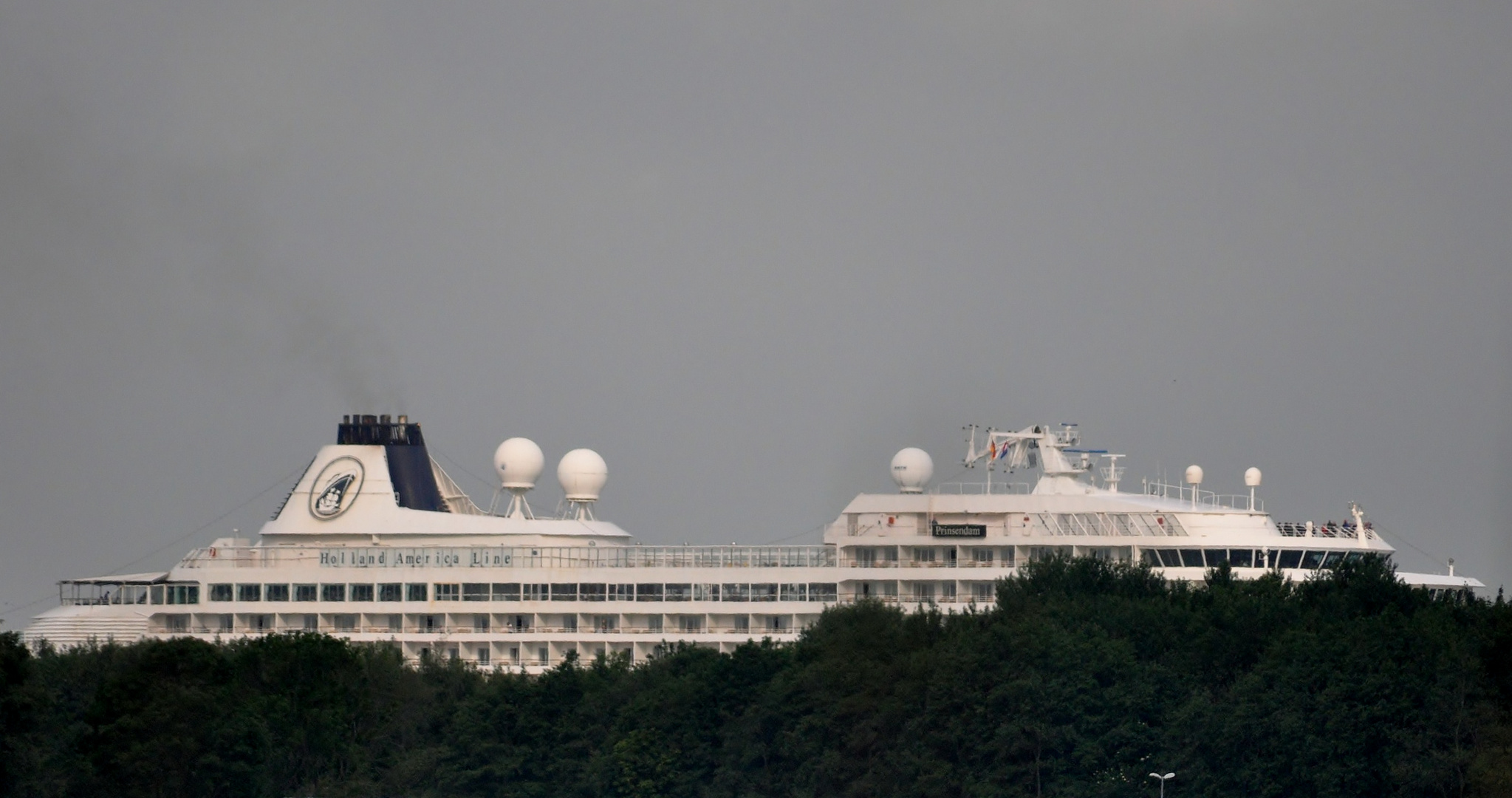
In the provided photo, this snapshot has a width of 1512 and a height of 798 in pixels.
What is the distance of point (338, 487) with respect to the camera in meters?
135

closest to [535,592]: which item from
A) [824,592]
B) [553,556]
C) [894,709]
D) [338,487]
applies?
[553,556]

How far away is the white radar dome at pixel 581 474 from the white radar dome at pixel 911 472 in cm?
1486

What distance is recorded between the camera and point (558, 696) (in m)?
113

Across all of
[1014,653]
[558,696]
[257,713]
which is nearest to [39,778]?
[257,713]

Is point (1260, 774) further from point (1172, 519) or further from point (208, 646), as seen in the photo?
point (208, 646)

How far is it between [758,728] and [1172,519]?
26.1 meters

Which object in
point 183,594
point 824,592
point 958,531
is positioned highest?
point 958,531

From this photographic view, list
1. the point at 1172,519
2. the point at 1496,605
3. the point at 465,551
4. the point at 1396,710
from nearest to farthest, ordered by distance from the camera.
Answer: the point at 1396,710
the point at 1496,605
the point at 1172,519
the point at 465,551

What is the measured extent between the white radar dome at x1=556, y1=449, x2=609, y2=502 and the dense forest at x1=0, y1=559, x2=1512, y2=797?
17.0 metres

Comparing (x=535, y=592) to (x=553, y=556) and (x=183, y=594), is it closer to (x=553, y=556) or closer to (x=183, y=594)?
(x=553, y=556)

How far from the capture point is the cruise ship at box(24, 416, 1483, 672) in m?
126

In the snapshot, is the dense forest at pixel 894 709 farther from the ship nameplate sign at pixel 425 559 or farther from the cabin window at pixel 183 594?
the cabin window at pixel 183 594

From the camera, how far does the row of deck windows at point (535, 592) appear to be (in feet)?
429

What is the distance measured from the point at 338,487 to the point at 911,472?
26940mm
